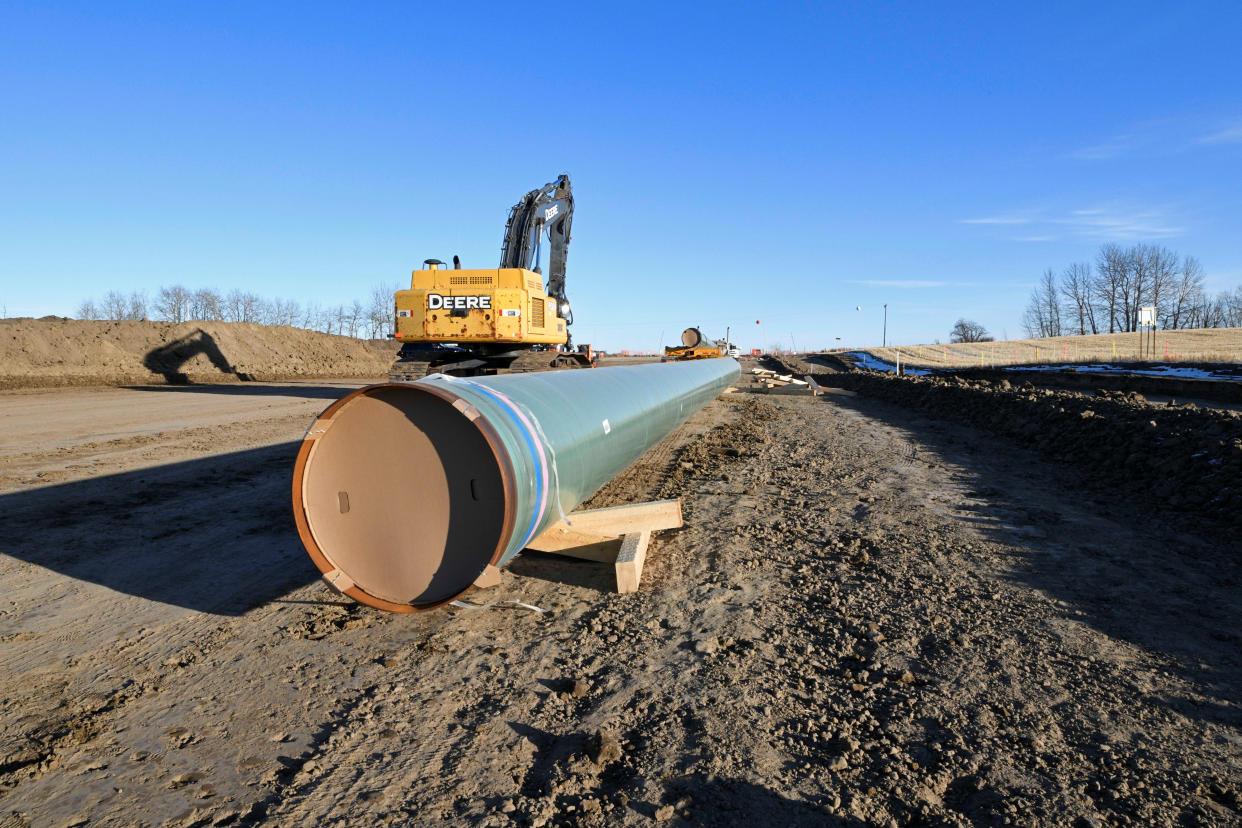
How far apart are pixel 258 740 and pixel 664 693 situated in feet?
5.45

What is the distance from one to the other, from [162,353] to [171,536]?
24.8 metres

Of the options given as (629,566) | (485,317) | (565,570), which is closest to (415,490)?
(629,566)

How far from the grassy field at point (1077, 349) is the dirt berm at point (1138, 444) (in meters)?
30.2

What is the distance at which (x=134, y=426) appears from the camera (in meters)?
11.9

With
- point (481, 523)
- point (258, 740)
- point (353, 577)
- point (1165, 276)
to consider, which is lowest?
point (258, 740)

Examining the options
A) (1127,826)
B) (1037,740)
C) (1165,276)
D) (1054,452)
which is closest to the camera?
(1127,826)

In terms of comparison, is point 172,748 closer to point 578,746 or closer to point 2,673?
point 2,673

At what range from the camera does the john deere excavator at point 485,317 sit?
1359 centimetres

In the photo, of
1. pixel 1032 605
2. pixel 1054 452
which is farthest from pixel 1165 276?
pixel 1032 605

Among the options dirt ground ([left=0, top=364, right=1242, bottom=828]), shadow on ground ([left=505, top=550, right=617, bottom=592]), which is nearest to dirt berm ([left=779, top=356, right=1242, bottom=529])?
dirt ground ([left=0, top=364, right=1242, bottom=828])

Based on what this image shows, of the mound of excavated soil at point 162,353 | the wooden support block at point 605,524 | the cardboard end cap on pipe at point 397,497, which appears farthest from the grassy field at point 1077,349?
the cardboard end cap on pipe at point 397,497

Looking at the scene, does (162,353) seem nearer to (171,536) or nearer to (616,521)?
(171,536)

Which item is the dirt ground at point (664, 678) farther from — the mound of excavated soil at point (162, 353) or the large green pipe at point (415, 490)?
the mound of excavated soil at point (162, 353)

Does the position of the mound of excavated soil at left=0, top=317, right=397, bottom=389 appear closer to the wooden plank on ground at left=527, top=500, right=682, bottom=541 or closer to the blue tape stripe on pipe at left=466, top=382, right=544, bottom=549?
the wooden plank on ground at left=527, top=500, right=682, bottom=541
